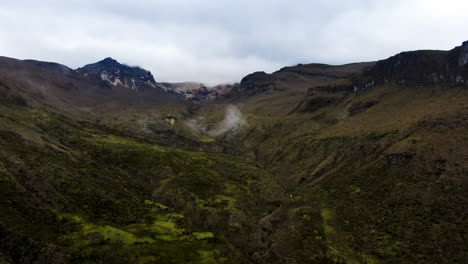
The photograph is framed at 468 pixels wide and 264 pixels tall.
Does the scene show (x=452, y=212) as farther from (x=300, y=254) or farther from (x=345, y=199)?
(x=300, y=254)

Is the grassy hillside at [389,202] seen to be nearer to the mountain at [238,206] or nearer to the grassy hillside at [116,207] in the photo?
the mountain at [238,206]

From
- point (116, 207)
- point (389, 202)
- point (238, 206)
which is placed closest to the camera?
point (116, 207)

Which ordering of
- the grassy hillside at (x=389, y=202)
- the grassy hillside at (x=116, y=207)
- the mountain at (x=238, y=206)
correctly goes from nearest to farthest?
the grassy hillside at (x=116, y=207) → the mountain at (x=238, y=206) → the grassy hillside at (x=389, y=202)

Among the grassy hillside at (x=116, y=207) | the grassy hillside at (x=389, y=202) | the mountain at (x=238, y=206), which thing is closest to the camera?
the grassy hillside at (x=116, y=207)

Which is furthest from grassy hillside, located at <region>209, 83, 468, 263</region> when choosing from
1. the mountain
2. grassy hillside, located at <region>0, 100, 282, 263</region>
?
grassy hillside, located at <region>0, 100, 282, 263</region>

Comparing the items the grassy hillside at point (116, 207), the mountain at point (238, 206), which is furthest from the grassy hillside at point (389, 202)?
the grassy hillside at point (116, 207)

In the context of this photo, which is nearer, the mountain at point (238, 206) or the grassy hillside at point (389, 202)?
the mountain at point (238, 206)

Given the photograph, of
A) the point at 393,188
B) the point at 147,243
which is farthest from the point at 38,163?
the point at 393,188

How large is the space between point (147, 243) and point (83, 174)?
5204 centimetres

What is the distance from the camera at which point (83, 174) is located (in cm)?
13212

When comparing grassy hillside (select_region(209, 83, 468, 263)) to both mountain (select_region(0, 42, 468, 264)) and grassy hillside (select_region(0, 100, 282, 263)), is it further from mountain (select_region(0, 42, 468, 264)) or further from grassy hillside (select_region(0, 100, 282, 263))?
grassy hillside (select_region(0, 100, 282, 263))

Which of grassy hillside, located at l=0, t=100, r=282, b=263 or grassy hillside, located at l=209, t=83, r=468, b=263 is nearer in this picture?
grassy hillside, located at l=0, t=100, r=282, b=263

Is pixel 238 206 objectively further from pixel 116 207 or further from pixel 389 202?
pixel 389 202

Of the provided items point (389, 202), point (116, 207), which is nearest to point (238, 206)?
point (116, 207)
